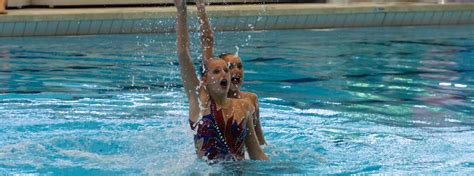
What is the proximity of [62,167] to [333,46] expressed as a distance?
6413 millimetres

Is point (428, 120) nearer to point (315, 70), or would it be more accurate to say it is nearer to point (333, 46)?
point (315, 70)

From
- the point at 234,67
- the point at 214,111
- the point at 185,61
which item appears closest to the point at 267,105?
Result: the point at 234,67

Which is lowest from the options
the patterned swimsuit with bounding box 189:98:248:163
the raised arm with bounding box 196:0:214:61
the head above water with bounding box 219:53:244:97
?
the patterned swimsuit with bounding box 189:98:248:163

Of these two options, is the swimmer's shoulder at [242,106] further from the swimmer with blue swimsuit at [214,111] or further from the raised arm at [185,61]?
the raised arm at [185,61]

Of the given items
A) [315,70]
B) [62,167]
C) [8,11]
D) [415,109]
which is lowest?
[62,167]

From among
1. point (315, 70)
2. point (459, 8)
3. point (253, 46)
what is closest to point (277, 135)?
point (315, 70)

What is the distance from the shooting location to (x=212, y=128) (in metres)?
4.26

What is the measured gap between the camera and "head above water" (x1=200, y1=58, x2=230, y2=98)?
4.03m

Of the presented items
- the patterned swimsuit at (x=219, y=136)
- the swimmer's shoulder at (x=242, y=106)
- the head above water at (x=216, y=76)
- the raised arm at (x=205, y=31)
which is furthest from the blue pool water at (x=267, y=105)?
the raised arm at (x=205, y=31)

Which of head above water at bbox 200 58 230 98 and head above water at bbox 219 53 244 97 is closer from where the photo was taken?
head above water at bbox 200 58 230 98

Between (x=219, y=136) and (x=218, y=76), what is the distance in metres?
0.38

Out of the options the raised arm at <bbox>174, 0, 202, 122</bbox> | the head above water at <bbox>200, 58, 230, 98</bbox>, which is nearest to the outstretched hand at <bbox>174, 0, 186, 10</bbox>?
the raised arm at <bbox>174, 0, 202, 122</bbox>

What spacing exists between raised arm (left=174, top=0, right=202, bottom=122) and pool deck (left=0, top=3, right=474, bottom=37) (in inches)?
293

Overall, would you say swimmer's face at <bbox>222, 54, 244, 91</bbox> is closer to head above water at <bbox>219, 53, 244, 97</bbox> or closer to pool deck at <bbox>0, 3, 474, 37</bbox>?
head above water at <bbox>219, 53, 244, 97</bbox>
